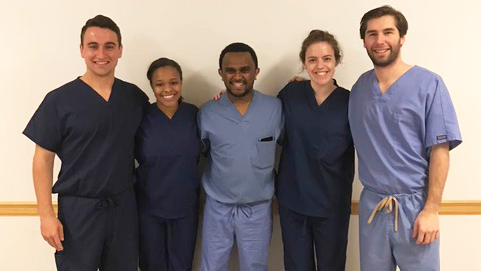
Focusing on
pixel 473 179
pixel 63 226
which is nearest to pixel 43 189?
pixel 63 226

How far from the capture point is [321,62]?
1404 mm

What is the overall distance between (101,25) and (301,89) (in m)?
0.81

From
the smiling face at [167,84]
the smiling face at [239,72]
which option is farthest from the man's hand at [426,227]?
the smiling face at [167,84]

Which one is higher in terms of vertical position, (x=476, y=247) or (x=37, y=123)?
(x=37, y=123)

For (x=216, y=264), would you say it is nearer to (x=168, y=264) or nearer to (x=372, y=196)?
(x=168, y=264)

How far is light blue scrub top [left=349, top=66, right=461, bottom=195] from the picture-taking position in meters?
1.21

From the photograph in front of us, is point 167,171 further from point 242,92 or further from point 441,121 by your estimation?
point 441,121

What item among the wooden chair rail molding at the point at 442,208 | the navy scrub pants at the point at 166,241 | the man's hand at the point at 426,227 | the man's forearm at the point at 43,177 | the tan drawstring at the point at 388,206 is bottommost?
the navy scrub pants at the point at 166,241

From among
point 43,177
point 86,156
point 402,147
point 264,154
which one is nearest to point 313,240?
point 264,154

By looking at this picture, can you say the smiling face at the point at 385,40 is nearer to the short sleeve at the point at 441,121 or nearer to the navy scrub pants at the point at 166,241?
the short sleeve at the point at 441,121

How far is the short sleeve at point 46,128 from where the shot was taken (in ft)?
4.21

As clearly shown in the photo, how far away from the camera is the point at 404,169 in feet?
4.12

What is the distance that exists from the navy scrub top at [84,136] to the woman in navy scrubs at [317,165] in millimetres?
660

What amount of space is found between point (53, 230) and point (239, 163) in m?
0.71
